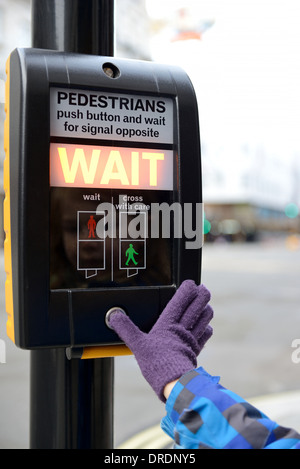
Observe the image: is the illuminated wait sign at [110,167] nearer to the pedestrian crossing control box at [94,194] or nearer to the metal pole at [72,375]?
the pedestrian crossing control box at [94,194]

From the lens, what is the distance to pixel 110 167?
1.38 metres

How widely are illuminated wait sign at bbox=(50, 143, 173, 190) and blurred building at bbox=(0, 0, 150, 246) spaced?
22768 millimetres

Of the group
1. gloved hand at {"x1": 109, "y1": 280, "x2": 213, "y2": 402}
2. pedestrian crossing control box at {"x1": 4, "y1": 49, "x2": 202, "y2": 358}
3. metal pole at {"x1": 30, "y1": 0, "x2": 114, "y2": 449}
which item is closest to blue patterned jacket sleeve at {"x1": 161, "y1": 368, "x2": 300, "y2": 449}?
gloved hand at {"x1": 109, "y1": 280, "x2": 213, "y2": 402}

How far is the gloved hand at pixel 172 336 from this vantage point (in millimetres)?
1151

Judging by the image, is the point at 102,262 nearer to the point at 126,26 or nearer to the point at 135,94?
the point at 135,94

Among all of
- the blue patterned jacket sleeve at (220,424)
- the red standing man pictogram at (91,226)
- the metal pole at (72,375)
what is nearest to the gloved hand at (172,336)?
the blue patterned jacket sleeve at (220,424)

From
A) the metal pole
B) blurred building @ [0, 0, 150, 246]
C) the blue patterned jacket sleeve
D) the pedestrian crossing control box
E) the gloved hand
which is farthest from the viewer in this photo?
blurred building @ [0, 0, 150, 246]

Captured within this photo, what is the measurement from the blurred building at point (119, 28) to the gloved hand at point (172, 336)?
2298 cm

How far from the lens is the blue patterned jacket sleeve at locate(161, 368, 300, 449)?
3.34 ft

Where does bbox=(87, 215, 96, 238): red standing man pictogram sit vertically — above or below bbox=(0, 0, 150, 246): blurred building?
below

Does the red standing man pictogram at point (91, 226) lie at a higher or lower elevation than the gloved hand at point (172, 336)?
higher

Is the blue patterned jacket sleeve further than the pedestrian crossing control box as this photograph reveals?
No

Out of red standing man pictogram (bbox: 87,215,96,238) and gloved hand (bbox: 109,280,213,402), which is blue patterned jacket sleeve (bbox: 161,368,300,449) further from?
red standing man pictogram (bbox: 87,215,96,238)

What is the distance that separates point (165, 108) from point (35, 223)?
45 centimetres
